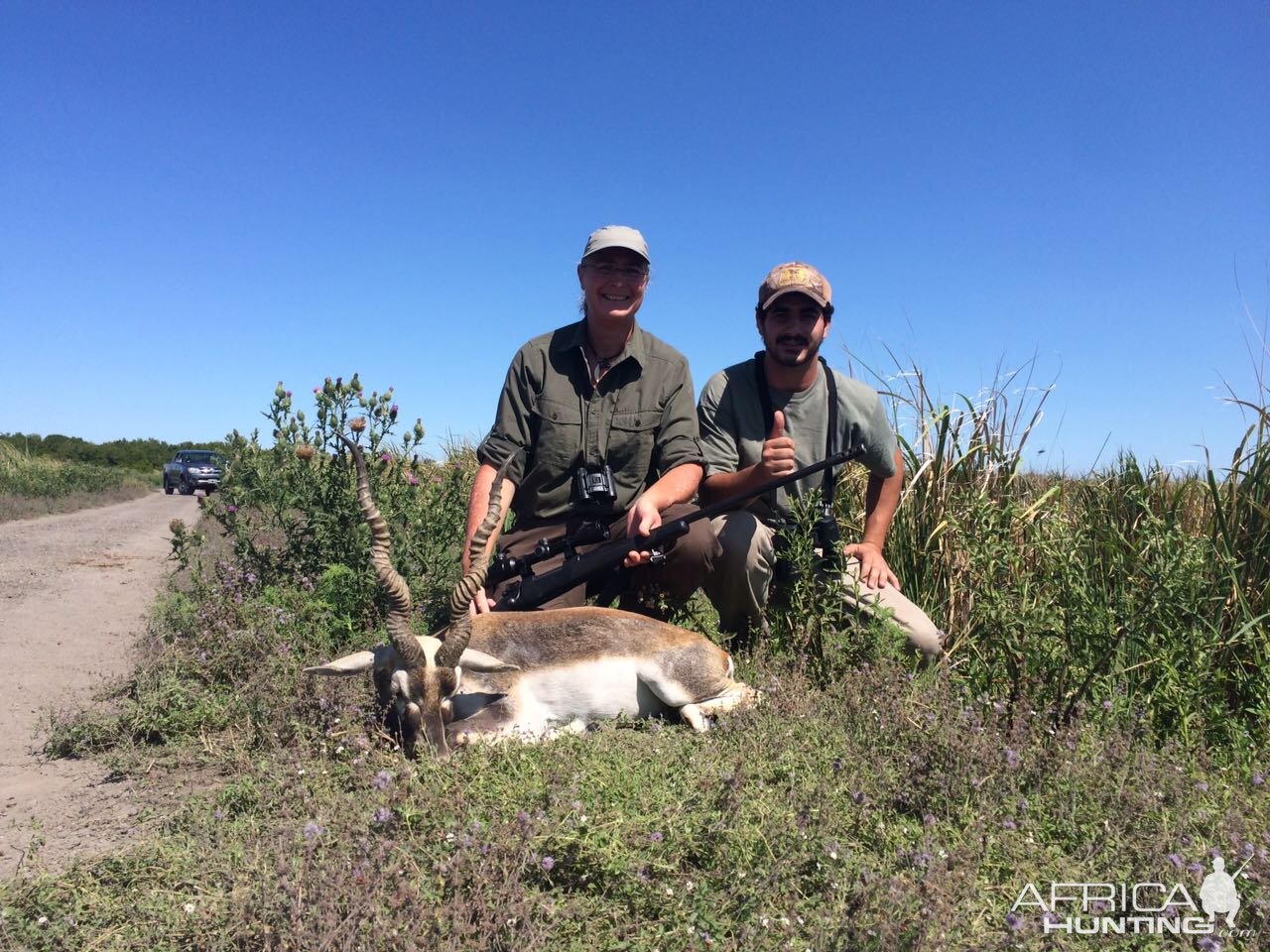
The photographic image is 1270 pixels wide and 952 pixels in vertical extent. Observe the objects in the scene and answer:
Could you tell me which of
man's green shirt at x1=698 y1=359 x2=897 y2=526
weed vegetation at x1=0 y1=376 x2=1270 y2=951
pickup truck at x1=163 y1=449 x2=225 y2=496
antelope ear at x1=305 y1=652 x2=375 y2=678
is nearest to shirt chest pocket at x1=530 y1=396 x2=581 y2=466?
man's green shirt at x1=698 y1=359 x2=897 y2=526

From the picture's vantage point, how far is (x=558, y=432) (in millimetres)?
5309

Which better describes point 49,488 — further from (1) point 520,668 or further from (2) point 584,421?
(1) point 520,668

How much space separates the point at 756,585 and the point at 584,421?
154 cm

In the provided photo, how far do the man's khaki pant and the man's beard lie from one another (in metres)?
1.00

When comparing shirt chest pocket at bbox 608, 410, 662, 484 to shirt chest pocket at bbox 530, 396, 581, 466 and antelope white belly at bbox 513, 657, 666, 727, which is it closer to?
shirt chest pocket at bbox 530, 396, 581, 466

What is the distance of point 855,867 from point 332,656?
3644 mm

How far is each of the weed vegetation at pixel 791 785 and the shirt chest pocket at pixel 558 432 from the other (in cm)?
147

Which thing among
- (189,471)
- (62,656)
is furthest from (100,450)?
(62,656)

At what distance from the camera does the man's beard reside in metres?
5.09

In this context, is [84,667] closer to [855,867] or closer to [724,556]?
[724,556]

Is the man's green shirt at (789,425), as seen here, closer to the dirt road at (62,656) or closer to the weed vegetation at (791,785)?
the weed vegetation at (791,785)

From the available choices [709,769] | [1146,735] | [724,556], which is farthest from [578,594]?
[1146,735]

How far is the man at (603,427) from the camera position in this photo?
17.1ft

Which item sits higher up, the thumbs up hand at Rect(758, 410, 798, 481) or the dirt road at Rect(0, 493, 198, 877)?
the thumbs up hand at Rect(758, 410, 798, 481)
